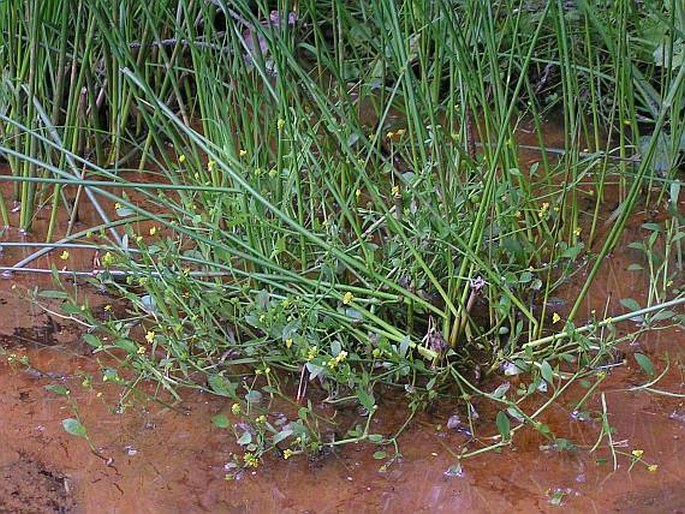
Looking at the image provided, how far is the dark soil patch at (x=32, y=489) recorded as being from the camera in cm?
131

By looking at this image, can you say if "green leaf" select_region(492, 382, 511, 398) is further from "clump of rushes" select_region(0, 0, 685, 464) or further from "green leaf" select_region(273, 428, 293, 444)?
"green leaf" select_region(273, 428, 293, 444)

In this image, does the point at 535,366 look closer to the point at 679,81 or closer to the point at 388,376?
the point at 388,376

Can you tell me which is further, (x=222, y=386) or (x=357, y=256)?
(x=357, y=256)

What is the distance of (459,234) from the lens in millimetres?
1620

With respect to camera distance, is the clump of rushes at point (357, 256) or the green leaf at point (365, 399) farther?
the clump of rushes at point (357, 256)

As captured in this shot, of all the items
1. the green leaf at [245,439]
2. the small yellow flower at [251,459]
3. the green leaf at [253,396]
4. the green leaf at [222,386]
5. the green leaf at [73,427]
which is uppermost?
the green leaf at [222,386]

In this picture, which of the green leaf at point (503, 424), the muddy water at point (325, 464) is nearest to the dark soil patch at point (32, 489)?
the muddy water at point (325, 464)

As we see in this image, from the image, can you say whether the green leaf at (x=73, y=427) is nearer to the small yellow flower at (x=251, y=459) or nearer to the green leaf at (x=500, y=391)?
the small yellow flower at (x=251, y=459)

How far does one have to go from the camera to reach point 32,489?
1342mm

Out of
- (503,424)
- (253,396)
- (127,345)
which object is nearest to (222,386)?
(253,396)

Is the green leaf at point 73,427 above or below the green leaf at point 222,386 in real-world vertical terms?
below

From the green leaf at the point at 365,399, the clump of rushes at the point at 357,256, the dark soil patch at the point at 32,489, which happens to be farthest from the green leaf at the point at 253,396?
the dark soil patch at the point at 32,489

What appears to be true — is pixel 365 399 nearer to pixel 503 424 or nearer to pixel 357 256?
pixel 503 424

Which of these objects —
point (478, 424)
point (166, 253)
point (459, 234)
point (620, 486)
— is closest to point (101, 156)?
point (166, 253)
